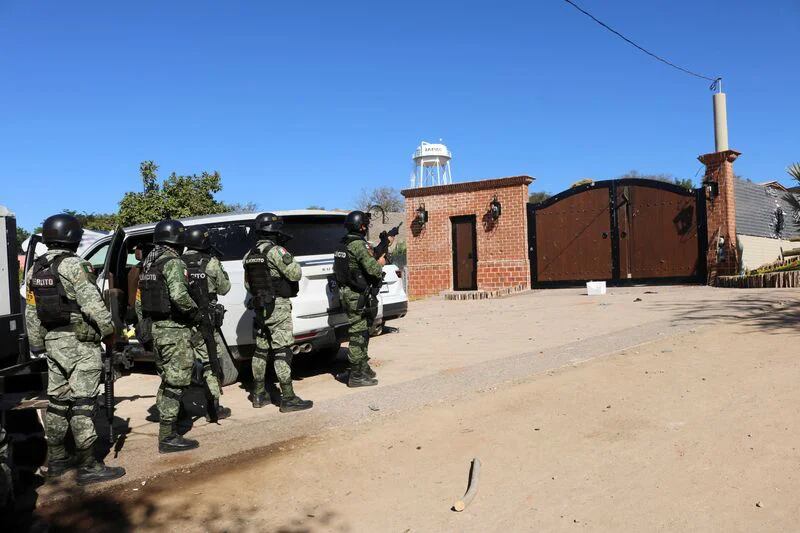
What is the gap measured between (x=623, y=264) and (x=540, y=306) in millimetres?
4716

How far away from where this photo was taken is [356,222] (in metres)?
6.09

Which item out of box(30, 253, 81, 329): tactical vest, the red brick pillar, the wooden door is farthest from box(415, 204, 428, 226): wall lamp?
box(30, 253, 81, 329): tactical vest

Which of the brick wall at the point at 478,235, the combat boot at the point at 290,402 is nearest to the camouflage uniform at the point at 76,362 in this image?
the combat boot at the point at 290,402

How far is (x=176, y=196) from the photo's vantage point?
870 inches

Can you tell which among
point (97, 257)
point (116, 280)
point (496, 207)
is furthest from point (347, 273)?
point (496, 207)

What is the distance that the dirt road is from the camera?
3.17 m

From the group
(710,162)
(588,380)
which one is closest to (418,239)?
(710,162)

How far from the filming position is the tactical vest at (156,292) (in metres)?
4.64

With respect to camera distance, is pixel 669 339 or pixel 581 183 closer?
pixel 669 339

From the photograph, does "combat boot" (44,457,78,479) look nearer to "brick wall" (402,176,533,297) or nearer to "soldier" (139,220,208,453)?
"soldier" (139,220,208,453)

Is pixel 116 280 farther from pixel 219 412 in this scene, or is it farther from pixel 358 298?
pixel 358 298

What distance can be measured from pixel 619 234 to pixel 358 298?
11.3 meters

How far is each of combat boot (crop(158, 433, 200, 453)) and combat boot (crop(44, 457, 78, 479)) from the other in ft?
1.91

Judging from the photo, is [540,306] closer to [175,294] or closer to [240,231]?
[240,231]
